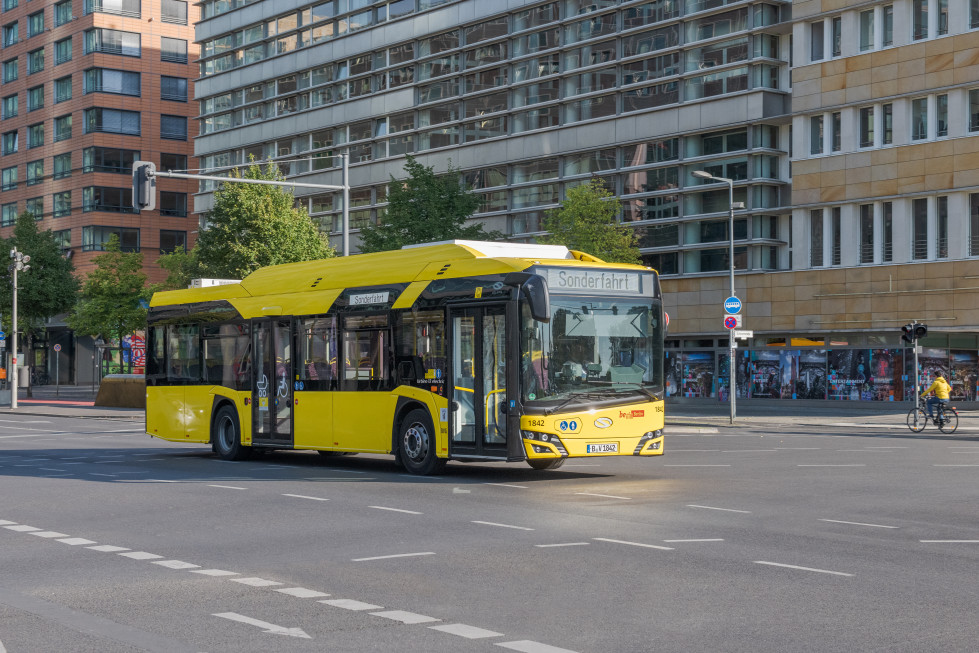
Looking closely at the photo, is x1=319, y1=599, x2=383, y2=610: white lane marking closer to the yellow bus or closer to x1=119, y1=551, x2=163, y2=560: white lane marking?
x1=119, y1=551, x2=163, y2=560: white lane marking

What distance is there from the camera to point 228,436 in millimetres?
22734

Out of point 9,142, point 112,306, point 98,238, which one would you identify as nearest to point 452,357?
point 112,306

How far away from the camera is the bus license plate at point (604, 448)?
666 inches

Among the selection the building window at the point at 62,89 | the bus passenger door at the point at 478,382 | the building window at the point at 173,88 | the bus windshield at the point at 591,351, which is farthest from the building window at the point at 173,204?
the bus windshield at the point at 591,351

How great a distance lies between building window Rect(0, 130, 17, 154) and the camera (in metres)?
96.8

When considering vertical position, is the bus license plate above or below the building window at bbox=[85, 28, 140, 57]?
below

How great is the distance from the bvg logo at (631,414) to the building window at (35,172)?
274 feet

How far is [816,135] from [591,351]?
116 ft

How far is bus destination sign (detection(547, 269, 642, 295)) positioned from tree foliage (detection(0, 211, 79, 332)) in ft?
187

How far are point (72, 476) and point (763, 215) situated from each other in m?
38.2

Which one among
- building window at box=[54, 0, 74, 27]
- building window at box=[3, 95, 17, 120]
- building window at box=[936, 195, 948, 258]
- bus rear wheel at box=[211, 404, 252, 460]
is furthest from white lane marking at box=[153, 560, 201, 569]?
building window at box=[3, 95, 17, 120]

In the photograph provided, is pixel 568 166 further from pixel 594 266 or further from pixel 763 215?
pixel 594 266

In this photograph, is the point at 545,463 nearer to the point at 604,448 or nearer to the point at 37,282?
the point at 604,448

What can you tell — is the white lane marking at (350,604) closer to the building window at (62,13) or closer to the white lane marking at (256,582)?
the white lane marking at (256,582)
